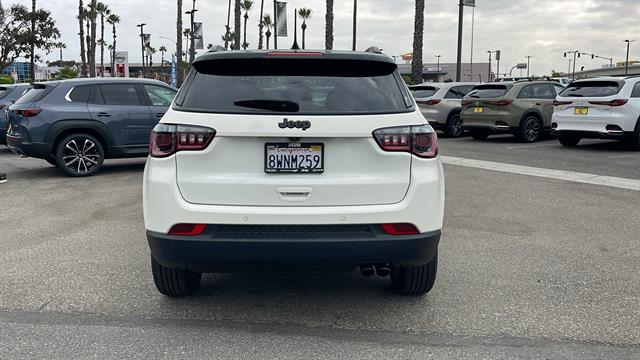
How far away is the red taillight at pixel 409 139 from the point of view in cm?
339

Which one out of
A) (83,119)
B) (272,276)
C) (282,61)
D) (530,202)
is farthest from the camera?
(83,119)

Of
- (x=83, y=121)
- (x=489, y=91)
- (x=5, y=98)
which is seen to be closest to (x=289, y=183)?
(x=83, y=121)

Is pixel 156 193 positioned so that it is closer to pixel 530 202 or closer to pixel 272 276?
pixel 272 276

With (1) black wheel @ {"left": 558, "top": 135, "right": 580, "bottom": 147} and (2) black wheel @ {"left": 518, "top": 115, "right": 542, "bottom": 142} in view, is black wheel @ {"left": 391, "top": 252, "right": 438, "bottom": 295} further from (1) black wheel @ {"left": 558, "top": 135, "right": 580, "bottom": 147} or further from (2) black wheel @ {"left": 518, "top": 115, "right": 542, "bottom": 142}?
(2) black wheel @ {"left": 518, "top": 115, "right": 542, "bottom": 142}

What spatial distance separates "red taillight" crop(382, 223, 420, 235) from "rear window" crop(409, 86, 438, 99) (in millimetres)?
14350

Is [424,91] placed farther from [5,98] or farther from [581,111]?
[5,98]

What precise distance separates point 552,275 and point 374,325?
183 centimetres

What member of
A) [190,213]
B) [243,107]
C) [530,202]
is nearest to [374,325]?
[190,213]

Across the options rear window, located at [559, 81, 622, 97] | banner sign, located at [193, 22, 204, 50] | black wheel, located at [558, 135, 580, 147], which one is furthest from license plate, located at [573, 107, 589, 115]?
banner sign, located at [193, 22, 204, 50]

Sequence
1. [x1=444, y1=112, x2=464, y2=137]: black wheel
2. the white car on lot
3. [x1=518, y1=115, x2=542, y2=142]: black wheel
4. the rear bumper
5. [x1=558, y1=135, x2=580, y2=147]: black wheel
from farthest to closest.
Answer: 1. [x1=444, y1=112, x2=464, y2=137]: black wheel
2. [x1=518, y1=115, x2=542, y2=142]: black wheel
3. [x1=558, y1=135, x2=580, y2=147]: black wheel
4. the white car on lot
5. the rear bumper

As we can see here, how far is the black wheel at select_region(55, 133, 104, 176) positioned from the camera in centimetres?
966

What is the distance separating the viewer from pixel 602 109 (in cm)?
1276

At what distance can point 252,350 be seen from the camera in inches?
132

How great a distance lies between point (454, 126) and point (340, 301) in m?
14.0
